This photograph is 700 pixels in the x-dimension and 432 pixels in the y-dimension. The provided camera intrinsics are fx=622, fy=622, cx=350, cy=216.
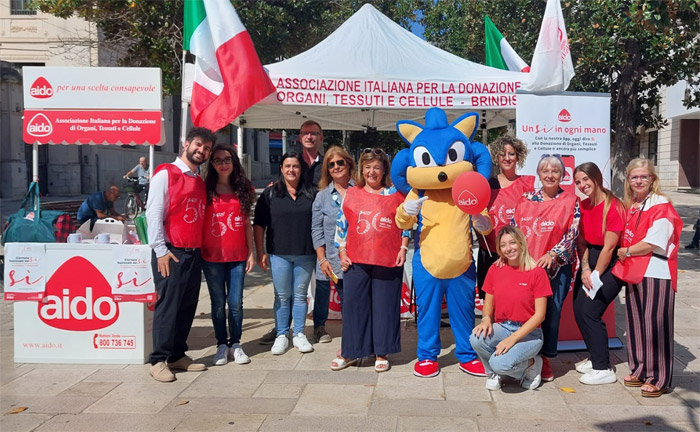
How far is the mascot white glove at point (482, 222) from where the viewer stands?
4.56 meters

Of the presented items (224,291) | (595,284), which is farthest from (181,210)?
(595,284)

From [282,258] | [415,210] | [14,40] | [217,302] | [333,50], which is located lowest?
[217,302]

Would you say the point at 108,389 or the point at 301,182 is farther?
the point at 301,182

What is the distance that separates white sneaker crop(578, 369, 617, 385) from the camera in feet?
14.8

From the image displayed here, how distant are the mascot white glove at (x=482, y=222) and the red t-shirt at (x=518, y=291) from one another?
1.12 feet

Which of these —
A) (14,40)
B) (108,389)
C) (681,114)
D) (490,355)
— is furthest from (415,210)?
(681,114)

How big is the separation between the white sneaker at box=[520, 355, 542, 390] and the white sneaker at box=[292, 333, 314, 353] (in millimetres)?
1831

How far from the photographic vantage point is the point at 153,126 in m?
5.25

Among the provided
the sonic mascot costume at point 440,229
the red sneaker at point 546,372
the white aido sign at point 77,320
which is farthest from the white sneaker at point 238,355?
the red sneaker at point 546,372

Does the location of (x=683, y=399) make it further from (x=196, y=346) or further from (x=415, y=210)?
(x=196, y=346)

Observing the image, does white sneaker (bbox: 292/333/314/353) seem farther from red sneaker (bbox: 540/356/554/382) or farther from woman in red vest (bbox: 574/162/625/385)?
woman in red vest (bbox: 574/162/625/385)

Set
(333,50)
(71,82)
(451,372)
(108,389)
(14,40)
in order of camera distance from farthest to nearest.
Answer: (14,40) < (333,50) < (71,82) < (451,372) < (108,389)

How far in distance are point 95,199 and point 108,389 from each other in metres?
3.45

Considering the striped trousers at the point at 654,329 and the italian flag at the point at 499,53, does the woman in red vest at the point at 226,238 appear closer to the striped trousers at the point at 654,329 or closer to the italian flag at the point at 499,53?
the striped trousers at the point at 654,329
